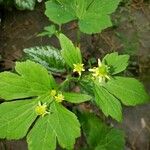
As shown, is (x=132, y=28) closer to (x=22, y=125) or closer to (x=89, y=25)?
(x=89, y=25)

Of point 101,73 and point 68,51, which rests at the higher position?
point 68,51

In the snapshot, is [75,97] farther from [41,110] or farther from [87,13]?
[87,13]

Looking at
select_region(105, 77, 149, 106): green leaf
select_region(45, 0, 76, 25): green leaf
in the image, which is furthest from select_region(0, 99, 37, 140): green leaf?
select_region(45, 0, 76, 25): green leaf

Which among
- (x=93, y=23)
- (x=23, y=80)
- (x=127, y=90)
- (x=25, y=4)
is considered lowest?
(x=127, y=90)

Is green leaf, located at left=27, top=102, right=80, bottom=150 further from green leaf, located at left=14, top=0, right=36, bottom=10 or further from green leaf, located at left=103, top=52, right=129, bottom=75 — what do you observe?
green leaf, located at left=14, top=0, right=36, bottom=10

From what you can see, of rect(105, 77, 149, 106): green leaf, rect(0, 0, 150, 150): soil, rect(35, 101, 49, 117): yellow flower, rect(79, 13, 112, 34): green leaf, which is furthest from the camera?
rect(0, 0, 150, 150): soil

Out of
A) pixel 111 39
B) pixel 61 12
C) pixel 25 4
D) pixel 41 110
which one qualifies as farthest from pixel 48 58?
pixel 111 39
